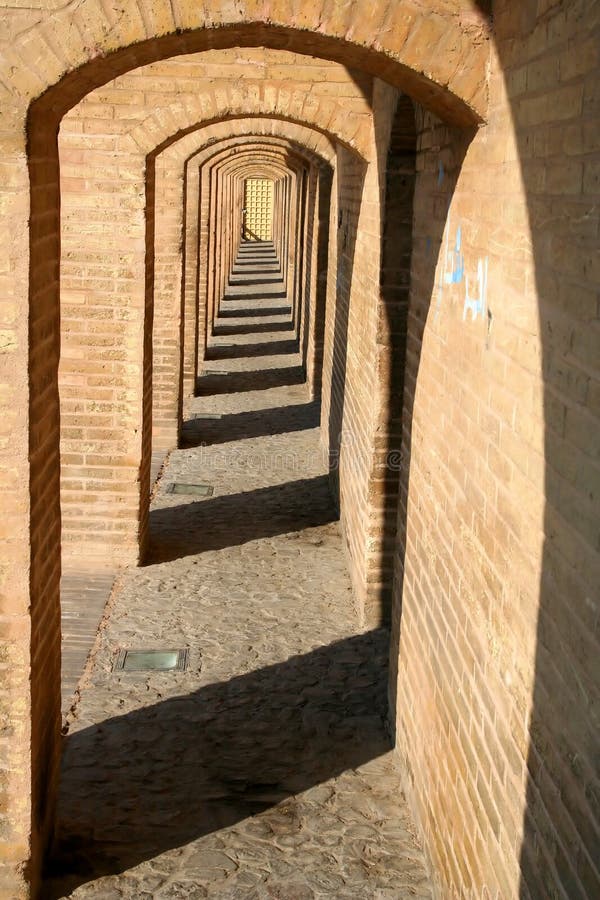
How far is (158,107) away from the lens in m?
8.12

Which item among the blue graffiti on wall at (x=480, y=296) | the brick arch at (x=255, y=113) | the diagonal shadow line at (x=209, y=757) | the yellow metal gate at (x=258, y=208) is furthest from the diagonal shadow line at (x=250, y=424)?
the yellow metal gate at (x=258, y=208)

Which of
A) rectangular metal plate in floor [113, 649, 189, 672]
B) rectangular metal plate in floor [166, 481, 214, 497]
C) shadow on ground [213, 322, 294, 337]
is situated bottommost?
rectangular metal plate in floor [113, 649, 189, 672]

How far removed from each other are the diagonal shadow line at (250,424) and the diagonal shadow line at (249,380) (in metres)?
1.28

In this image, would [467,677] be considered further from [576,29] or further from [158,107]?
[158,107]

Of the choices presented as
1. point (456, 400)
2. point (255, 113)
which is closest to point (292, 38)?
point (456, 400)

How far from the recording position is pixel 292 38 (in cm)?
420

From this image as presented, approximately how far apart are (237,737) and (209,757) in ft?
0.83

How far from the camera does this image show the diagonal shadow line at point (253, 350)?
18175 millimetres

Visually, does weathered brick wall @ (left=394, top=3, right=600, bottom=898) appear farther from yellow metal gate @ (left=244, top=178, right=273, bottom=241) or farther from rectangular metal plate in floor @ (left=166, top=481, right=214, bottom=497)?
yellow metal gate @ (left=244, top=178, right=273, bottom=241)

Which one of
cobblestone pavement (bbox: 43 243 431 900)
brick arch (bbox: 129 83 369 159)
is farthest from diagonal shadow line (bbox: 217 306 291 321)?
brick arch (bbox: 129 83 369 159)

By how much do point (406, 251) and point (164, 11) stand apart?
134 inches

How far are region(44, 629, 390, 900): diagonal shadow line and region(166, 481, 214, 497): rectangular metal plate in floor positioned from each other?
Answer: 142 inches

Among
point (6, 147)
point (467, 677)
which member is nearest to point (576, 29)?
point (6, 147)

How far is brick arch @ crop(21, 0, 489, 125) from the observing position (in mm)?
3914
